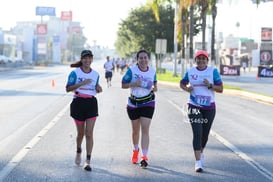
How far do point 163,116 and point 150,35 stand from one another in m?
43.3

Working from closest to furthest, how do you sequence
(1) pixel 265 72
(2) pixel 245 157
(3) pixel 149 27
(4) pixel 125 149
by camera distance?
(2) pixel 245 157 < (4) pixel 125 149 < (1) pixel 265 72 < (3) pixel 149 27

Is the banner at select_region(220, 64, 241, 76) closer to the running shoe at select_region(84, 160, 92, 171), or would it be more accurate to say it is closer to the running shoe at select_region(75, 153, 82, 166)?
the running shoe at select_region(75, 153, 82, 166)

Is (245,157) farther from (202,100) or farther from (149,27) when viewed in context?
(149,27)

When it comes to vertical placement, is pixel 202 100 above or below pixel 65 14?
below

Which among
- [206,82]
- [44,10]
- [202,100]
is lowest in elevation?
[202,100]

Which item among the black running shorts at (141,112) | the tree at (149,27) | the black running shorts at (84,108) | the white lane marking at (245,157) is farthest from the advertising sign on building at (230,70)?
the black running shorts at (84,108)

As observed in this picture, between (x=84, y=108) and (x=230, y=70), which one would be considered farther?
(x=230, y=70)

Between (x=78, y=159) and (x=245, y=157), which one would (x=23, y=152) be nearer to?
(x=78, y=159)

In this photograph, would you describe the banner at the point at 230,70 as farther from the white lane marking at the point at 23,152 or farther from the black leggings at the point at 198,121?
the black leggings at the point at 198,121

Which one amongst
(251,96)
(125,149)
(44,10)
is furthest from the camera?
(44,10)

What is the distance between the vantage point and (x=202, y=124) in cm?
883

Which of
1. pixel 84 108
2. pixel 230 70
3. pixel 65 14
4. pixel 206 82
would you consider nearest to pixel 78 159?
pixel 84 108

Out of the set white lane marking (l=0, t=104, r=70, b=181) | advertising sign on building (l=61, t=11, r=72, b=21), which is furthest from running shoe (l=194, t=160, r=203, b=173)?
advertising sign on building (l=61, t=11, r=72, b=21)

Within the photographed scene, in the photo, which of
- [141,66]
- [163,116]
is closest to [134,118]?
[141,66]
